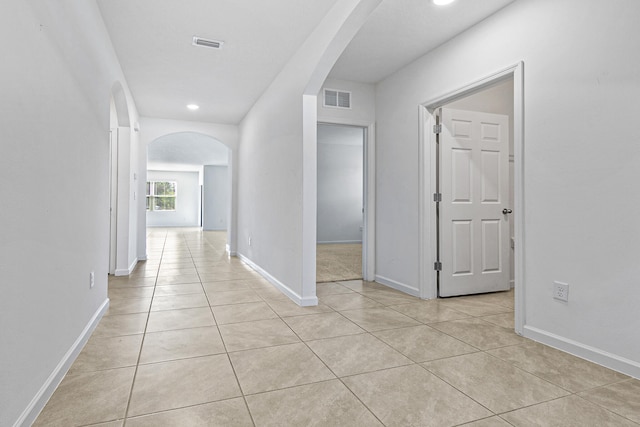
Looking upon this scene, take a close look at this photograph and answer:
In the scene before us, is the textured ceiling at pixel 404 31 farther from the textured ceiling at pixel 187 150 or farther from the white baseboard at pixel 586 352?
the textured ceiling at pixel 187 150

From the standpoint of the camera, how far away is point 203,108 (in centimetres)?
578

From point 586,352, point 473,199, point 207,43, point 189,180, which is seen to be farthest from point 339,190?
point 189,180

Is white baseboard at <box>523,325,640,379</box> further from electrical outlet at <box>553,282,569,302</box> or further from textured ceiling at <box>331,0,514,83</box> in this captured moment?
textured ceiling at <box>331,0,514,83</box>

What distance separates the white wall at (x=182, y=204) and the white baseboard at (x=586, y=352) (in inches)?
628

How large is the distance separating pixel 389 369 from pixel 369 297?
1.73m

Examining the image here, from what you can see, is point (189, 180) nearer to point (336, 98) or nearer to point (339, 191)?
point (339, 191)

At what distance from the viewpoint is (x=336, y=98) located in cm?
446

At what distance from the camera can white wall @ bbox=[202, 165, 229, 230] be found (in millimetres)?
13789

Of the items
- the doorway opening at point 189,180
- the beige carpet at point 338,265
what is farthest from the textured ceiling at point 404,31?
the doorway opening at point 189,180

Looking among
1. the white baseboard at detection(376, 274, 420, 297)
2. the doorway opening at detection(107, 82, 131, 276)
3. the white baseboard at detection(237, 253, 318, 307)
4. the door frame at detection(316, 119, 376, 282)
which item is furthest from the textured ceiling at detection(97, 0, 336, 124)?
the white baseboard at detection(376, 274, 420, 297)

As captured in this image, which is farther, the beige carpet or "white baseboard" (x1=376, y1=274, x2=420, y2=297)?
the beige carpet

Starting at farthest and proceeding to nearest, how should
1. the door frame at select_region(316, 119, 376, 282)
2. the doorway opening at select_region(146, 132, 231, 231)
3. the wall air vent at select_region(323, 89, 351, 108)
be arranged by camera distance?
the doorway opening at select_region(146, 132, 231, 231) < the door frame at select_region(316, 119, 376, 282) < the wall air vent at select_region(323, 89, 351, 108)

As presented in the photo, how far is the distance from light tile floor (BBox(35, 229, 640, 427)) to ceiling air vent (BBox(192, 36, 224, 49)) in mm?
2470

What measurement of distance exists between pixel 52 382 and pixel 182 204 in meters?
15.7
